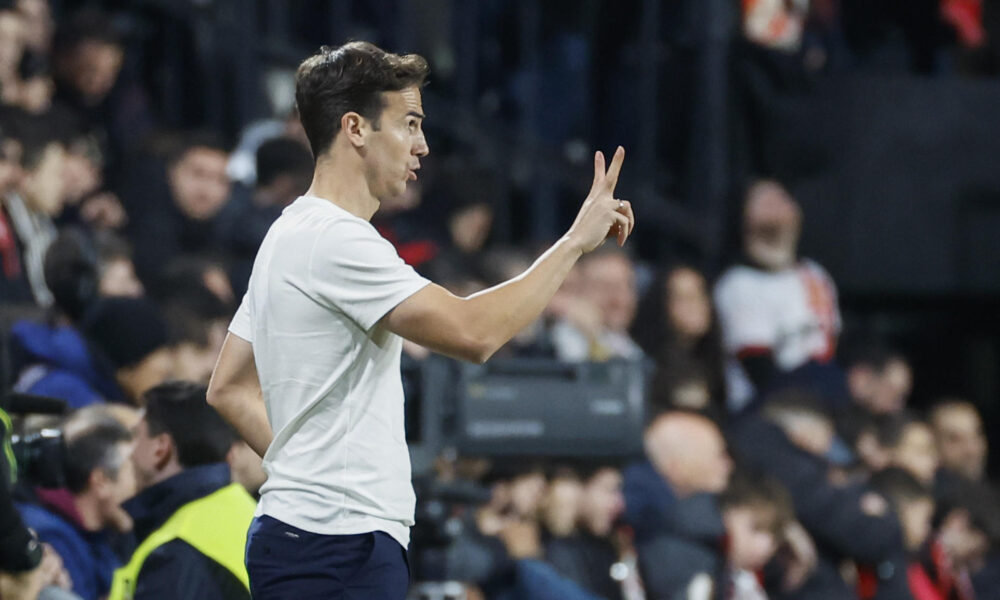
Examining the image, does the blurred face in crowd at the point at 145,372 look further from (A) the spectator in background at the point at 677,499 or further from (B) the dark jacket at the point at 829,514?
(B) the dark jacket at the point at 829,514

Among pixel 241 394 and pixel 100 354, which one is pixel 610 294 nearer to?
pixel 100 354

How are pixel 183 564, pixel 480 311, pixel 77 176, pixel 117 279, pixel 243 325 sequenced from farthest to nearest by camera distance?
pixel 77 176 < pixel 117 279 < pixel 183 564 < pixel 243 325 < pixel 480 311

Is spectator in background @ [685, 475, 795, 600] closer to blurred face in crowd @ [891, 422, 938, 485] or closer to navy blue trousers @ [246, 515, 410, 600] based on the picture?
blurred face in crowd @ [891, 422, 938, 485]

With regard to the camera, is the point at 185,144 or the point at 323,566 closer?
the point at 323,566

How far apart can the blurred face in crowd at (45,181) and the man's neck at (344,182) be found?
111 inches

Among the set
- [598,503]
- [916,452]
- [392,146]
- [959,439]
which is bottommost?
[959,439]

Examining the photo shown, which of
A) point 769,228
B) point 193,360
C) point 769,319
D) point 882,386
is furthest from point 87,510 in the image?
point 882,386

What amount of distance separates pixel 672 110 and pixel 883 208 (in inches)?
47.6

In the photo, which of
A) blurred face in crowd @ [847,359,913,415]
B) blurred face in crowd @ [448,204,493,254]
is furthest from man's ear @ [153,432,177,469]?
blurred face in crowd @ [847,359,913,415]

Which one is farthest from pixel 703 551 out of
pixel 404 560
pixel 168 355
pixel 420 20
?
pixel 420 20

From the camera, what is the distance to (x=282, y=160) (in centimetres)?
582

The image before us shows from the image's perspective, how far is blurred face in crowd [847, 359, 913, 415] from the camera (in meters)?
7.81

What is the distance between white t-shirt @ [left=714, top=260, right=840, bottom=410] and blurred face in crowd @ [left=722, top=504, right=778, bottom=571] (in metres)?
1.51

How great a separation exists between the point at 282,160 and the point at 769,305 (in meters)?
2.49
